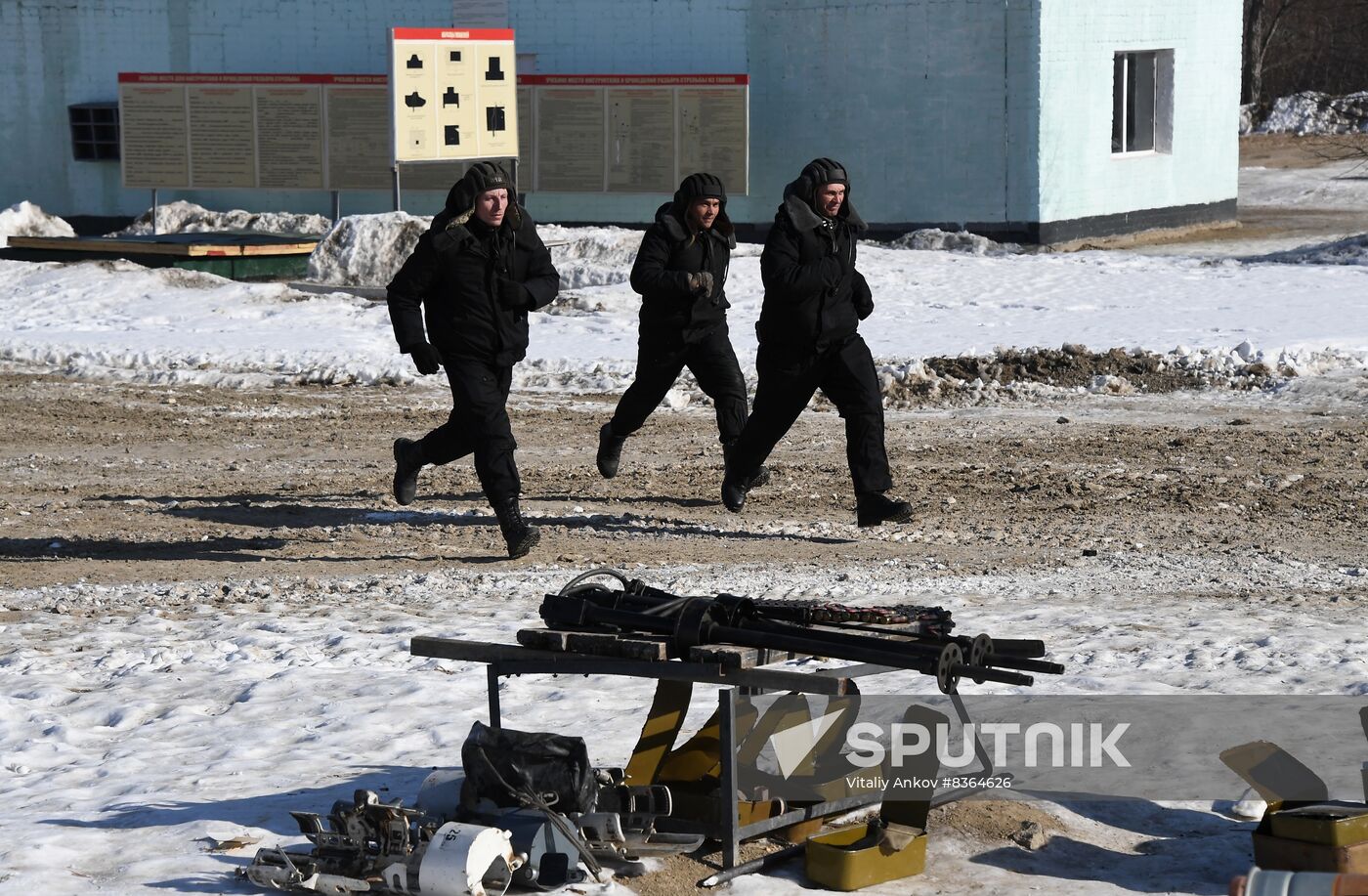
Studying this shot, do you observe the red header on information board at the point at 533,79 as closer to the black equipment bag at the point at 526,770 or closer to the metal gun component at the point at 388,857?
the black equipment bag at the point at 526,770

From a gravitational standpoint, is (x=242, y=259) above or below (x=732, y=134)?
below

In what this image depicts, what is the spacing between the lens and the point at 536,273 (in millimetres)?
8414

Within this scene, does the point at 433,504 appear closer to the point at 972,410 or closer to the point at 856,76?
the point at 972,410

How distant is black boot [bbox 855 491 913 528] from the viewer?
8.69 m

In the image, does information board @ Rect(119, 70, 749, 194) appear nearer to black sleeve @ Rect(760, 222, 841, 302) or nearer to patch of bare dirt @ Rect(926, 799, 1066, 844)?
black sleeve @ Rect(760, 222, 841, 302)

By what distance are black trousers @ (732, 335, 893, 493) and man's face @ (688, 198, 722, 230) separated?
758mm

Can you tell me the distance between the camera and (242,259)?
786 inches

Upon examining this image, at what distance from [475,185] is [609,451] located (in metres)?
2.13

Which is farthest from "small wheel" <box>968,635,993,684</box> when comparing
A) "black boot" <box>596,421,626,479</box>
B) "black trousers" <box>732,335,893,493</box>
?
"black boot" <box>596,421,626,479</box>

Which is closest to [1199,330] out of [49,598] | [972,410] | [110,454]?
[972,410]

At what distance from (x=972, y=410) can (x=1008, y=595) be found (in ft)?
16.4

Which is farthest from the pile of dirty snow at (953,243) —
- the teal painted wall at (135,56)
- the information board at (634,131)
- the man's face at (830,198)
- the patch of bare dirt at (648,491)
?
the man's face at (830,198)

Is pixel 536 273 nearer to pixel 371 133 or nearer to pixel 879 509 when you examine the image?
pixel 879 509

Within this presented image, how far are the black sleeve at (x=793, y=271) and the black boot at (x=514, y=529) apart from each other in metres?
1.52
